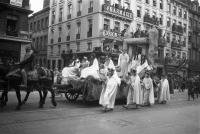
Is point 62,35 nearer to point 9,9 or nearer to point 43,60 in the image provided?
point 43,60

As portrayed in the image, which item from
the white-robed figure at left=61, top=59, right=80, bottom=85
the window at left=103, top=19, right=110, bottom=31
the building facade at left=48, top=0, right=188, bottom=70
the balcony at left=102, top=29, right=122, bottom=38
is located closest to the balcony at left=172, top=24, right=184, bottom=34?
the building facade at left=48, top=0, right=188, bottom=70

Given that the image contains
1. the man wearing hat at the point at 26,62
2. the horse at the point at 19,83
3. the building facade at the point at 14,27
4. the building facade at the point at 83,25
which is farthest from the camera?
→ the building facade at the point at 83,25

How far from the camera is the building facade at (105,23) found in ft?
107

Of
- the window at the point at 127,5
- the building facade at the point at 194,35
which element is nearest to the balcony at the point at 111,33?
the window at the point at 127,5

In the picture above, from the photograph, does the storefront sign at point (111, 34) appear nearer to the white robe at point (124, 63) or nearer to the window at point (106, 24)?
the window at point (106, 24)

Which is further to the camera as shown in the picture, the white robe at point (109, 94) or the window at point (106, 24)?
the window at point (106, 24)

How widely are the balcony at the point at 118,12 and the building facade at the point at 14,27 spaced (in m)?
11.8

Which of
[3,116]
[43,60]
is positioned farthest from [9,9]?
[43,60]

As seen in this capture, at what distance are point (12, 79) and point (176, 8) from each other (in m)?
44.1

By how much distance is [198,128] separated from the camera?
7.10 meters

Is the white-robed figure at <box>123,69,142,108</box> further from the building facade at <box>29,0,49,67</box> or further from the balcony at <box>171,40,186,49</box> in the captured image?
the balcony at <box>171,40,186,49</box>

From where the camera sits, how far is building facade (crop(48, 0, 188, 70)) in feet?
107

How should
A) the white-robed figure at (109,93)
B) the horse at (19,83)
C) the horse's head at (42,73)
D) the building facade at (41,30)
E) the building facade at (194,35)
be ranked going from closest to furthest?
the horse at (19,83) → the white-robed figure at (109,93) → the horse's head at (42,73) → the building facade at (41,30) → the building facade at (194,35)

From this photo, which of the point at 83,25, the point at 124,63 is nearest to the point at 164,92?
the point at 124,63
